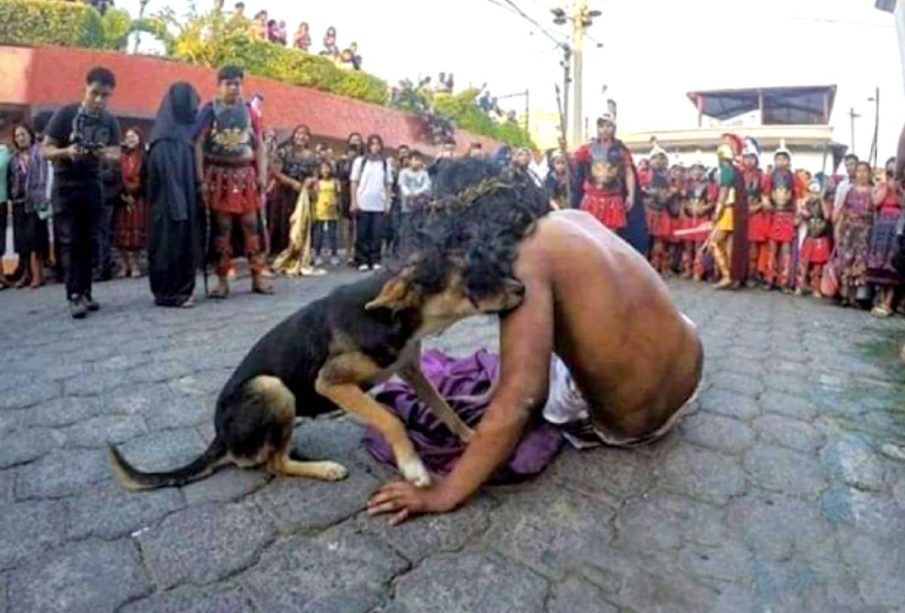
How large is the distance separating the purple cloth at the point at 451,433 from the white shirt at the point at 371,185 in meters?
7.03

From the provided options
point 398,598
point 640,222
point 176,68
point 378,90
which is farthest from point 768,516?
point 378,90

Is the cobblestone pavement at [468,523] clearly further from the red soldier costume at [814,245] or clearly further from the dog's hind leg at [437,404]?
the red soldier costume at [814,245]

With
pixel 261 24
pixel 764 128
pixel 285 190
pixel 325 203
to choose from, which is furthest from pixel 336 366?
pixel 764 128

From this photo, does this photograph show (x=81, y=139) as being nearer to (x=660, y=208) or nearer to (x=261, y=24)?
(x=660, y=208)

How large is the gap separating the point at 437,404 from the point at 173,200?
4072 mm

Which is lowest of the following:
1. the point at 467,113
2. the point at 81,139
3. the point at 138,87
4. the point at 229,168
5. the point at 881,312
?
the point at 881,312

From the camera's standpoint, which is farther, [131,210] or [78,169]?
[131,210]

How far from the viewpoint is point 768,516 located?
2438 millimetres

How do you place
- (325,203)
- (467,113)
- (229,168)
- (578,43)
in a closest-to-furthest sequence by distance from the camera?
(229,168) → (325,203) → (578,43) → (467,113)

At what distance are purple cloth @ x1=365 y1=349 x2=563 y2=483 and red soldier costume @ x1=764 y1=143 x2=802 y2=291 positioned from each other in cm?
740

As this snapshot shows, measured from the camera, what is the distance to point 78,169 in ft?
18.2

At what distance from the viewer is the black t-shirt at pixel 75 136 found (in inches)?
217

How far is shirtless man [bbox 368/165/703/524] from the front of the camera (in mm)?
2154

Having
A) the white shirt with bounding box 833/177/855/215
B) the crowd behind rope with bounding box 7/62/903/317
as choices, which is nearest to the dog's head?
the crowd behind rope with bounding box 7/62/903/317
